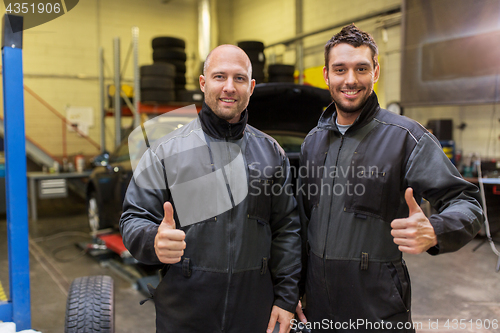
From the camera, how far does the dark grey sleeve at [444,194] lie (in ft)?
3.43

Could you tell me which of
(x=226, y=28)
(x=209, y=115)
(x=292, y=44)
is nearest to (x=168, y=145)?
(x=209, y=115)

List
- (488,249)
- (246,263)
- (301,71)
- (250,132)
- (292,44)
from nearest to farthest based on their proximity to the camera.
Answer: (246,263)
(250,132)
(488,249)
(301,71)
(292,44)

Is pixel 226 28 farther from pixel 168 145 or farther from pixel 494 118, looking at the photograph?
pixel 168 145

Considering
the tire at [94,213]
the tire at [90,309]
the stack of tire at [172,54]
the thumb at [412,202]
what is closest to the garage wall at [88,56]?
the stack of tire at [172,54]

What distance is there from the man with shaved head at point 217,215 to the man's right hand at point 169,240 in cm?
19

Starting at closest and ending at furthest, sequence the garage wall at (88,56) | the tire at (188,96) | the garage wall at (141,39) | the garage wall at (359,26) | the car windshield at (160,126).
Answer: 1. the car windshield at (160,126)
2. the garage wall at (359,26)
3. the tire at (188,96)
4. the garage wall at (141,39)
5. the garage wall at (88,56)

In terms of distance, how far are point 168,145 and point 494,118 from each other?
4.87m

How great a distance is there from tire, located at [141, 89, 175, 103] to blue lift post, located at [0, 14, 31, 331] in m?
3.75

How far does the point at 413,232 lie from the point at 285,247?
1.75ft

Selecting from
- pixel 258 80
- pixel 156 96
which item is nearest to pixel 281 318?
pixel 258 80

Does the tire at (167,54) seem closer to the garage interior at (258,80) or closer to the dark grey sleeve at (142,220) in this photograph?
the garage interior at (258,80)

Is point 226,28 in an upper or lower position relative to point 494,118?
upper

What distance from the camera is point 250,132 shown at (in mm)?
1450

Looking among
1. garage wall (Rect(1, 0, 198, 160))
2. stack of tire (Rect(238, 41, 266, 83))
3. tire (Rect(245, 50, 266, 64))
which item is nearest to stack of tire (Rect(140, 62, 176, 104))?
stack of tire (Rect(238, 41, 266, 83))
